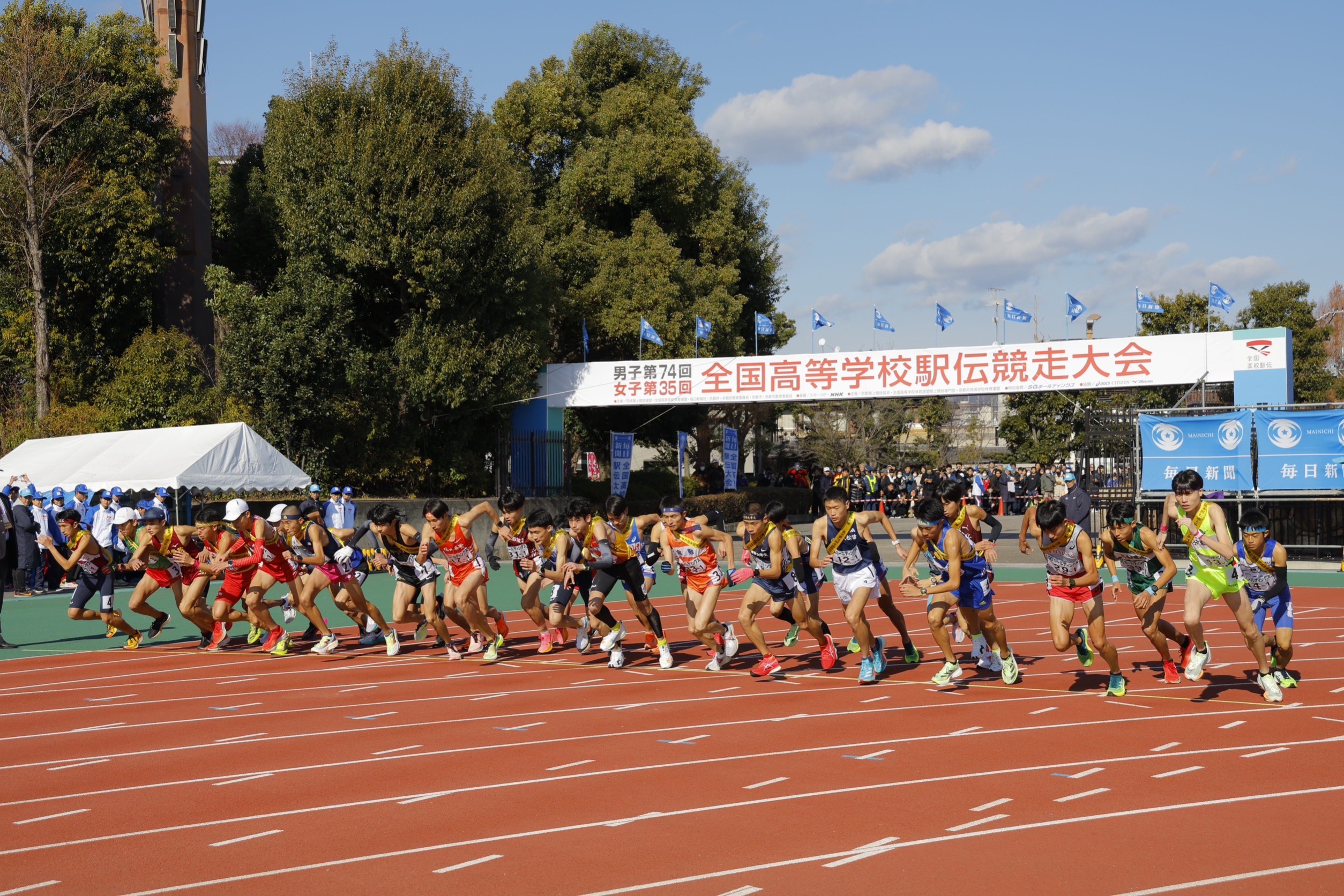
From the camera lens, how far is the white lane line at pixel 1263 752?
786 cm

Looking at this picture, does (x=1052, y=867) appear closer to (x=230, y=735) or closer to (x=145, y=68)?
(x=230, y=735)

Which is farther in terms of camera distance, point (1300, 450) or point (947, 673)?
point (1300, 450)

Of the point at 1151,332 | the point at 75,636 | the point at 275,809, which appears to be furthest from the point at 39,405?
the point at 1151,332

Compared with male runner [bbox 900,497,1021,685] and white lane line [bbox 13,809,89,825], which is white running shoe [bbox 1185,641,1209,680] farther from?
white lane line [bbox 13,809,89,825]

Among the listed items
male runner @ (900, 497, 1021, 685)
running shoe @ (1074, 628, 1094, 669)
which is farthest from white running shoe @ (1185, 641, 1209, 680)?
male runner @ (900, 497, 1021, 685)

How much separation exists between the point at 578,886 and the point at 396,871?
0.94 metres

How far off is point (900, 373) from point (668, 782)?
20716 mm

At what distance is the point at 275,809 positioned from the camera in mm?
6840

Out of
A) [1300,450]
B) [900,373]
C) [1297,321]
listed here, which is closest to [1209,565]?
[1300,450]

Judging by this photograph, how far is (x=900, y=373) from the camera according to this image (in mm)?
27031

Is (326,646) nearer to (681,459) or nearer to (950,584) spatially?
(950,584)

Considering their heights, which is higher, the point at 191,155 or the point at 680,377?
the point at 191,155

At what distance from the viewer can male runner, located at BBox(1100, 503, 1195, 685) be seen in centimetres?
1028

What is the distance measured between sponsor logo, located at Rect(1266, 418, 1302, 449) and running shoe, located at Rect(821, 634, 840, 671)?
1461cm
